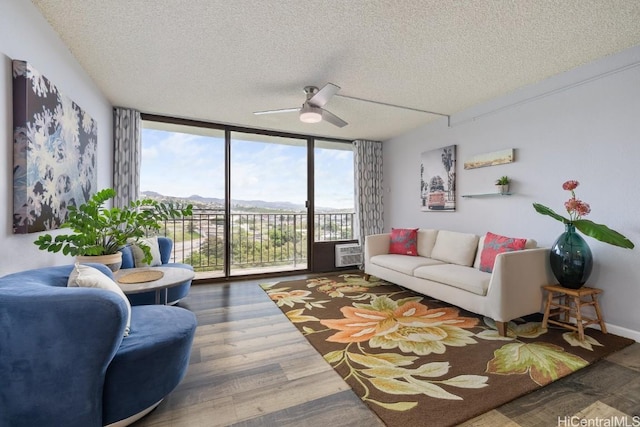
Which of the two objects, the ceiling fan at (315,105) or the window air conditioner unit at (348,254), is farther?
the window air conditioner unit at (348,254)

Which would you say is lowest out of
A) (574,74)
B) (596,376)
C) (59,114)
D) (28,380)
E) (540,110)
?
(596,376)

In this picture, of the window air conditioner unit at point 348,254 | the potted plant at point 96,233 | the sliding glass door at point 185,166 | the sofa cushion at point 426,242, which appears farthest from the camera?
the window air conditioner unit at point 348,254

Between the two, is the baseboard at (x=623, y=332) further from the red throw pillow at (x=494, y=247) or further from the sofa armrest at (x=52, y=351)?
the sofa armrest at (x=52, y=351)

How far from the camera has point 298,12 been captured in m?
1.89

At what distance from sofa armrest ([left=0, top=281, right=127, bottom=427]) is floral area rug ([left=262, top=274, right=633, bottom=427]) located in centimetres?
134

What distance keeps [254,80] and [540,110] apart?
2985 mm

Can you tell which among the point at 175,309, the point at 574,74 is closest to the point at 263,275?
the point at 175,309

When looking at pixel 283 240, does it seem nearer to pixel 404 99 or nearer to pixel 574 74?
pixel 404 99

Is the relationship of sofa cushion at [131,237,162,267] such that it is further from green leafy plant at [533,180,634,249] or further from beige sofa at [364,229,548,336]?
green leafy plant at [533,180,634,249]

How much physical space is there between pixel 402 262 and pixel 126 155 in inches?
151

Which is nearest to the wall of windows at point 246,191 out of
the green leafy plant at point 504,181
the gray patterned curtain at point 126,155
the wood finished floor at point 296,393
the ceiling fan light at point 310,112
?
the gray patterned curtain at point 126,155

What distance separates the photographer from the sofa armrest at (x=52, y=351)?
1.13m

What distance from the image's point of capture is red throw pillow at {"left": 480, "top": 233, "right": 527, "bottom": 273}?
2781 mm

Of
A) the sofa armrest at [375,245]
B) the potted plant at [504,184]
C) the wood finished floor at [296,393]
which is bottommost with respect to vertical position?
the wood finished floor at [296,393]
